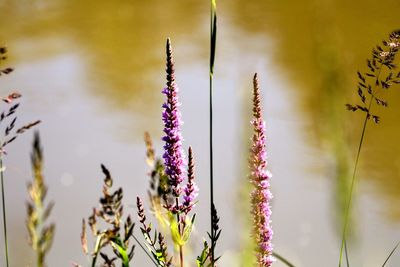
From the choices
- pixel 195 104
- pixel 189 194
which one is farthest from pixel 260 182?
pixel 195 104

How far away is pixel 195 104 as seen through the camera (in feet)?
23.9

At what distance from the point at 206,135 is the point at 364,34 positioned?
3123 mm

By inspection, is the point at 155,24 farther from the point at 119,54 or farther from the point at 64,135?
the point at 64,135

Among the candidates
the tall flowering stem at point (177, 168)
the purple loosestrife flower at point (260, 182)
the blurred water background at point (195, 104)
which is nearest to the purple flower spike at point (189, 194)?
the tall flowering stem at point (177, 168)

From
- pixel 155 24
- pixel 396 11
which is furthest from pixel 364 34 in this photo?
pixel 155 24

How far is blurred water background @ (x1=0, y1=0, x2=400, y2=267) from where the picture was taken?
5.40 metres

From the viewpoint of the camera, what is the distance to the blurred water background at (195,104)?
213 inches

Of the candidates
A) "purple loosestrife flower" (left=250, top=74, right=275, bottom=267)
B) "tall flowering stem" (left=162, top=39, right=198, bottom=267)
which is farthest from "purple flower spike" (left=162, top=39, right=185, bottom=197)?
"purple loosestrife flower" (left=250, top=74, right=275, bottom=267)

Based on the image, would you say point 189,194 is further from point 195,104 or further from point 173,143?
point 195,104

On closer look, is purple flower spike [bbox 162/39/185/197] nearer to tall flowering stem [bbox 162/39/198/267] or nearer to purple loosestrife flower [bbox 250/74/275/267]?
tall flowering stem [bbox 162/39/198/267]

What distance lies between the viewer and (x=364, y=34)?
29.2 feet

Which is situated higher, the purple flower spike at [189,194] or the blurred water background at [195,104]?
the blurred water background at [195,104]

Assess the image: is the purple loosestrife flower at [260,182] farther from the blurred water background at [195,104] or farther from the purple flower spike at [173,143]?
the blurred water background at [195,104]

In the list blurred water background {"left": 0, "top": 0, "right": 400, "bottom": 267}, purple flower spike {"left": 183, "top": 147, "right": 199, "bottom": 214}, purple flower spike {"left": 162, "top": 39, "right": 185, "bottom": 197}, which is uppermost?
blurred water background {"left": 0, "top": 0, "right": 400, "bottom": 267}
